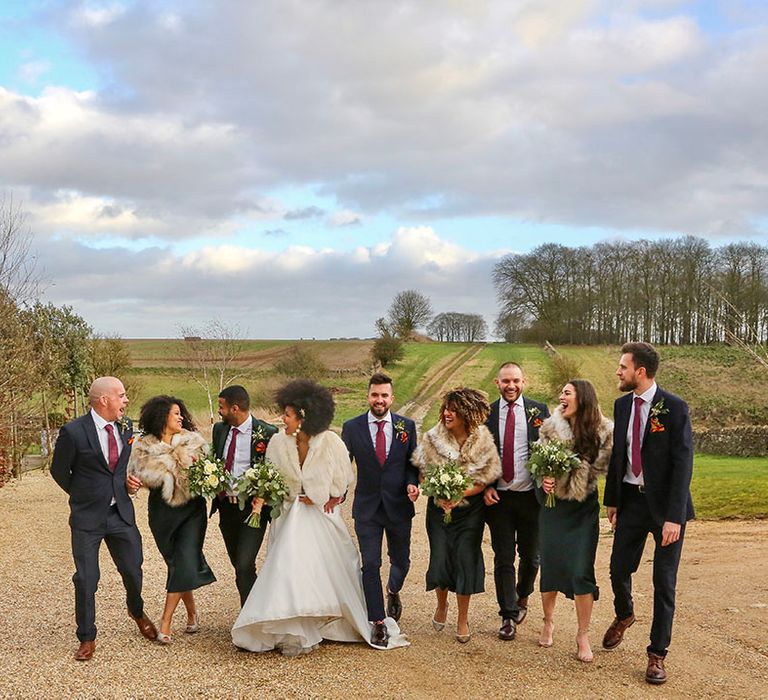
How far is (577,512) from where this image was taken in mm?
7113

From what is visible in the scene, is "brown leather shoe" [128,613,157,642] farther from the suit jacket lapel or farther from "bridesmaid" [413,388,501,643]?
"bridesmaid" [413,388,501,643]

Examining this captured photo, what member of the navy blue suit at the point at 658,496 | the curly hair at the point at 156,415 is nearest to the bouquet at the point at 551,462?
the navy blue suit at the point at 658,496

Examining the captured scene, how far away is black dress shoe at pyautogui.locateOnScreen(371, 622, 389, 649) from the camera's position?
7.09 metres

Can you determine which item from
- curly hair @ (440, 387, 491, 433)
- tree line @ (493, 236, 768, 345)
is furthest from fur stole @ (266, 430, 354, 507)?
tree line @ (493, 236, 768, 345)

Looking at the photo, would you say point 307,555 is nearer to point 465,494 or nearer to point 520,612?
point 465,494

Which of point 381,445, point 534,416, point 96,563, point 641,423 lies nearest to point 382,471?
point 381,445

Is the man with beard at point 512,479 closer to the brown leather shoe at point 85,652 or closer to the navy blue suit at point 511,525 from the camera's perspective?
the navy blue suit at point 511,525

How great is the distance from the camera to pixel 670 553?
664 cm

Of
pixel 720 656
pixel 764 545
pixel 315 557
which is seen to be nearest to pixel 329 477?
pixel 315 557

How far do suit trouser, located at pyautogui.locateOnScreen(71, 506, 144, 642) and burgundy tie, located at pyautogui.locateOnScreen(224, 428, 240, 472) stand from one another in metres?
1.00

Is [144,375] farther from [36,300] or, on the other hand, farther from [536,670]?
[536,670]

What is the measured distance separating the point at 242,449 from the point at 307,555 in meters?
1.33

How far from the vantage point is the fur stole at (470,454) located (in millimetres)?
7379

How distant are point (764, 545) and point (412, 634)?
720cm
